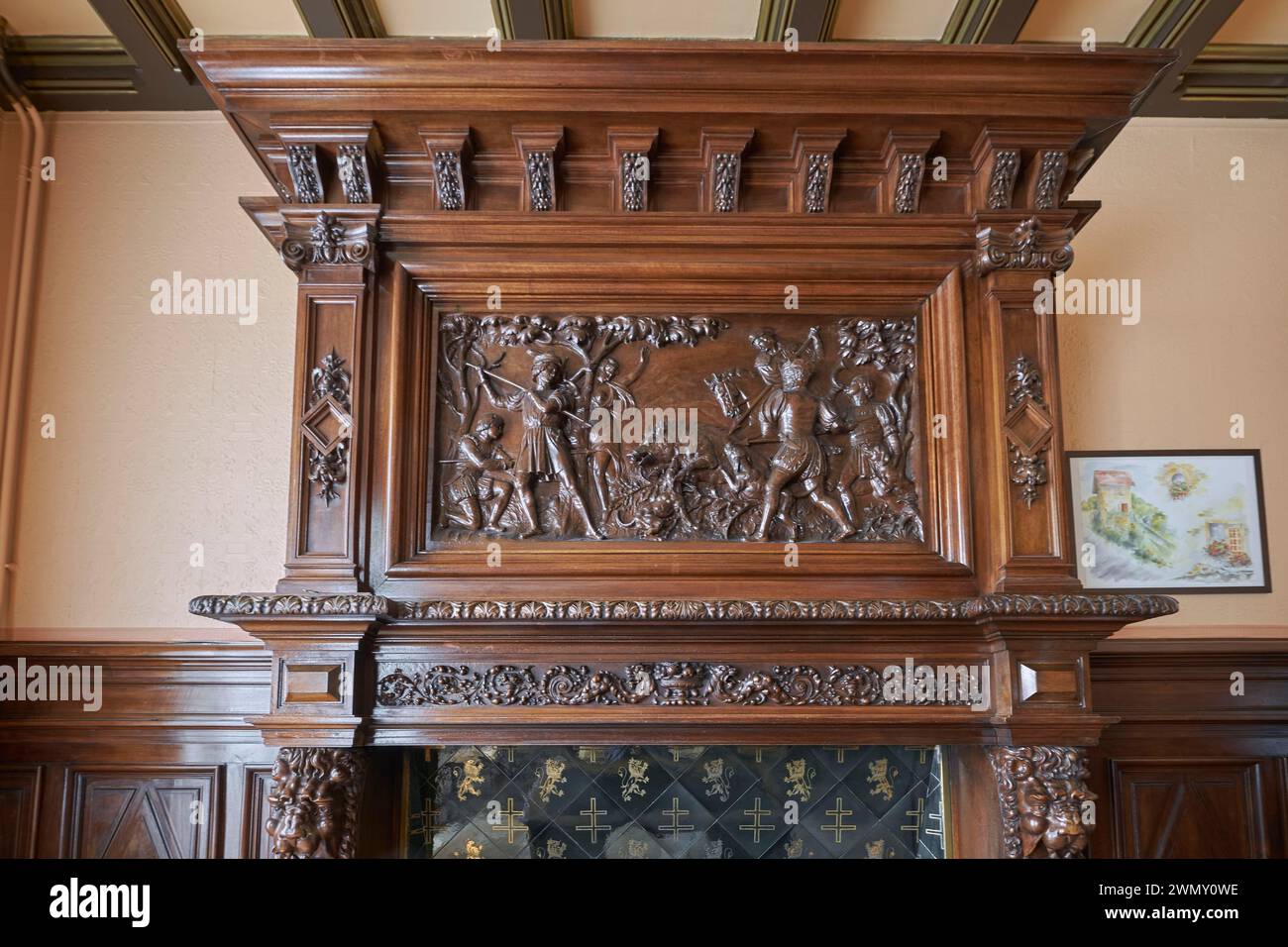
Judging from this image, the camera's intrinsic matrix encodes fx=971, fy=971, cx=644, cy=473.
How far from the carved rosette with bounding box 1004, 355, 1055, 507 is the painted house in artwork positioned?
0.94 metres

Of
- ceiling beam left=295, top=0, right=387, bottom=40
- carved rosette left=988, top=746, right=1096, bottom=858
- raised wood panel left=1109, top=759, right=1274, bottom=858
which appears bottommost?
raised wood panel left=1109, top=759, right=1274, bottom=858

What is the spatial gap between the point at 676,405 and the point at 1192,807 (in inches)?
87.2

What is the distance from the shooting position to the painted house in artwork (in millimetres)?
3439

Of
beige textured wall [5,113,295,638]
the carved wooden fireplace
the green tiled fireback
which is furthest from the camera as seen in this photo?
beige textured wall [5,113,295,638]

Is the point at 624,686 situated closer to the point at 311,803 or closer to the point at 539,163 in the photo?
the point at 311,803

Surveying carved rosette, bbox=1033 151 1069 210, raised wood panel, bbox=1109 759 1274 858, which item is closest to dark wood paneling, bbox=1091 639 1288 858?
raised wood panel, bbox=1109 759 1274 858

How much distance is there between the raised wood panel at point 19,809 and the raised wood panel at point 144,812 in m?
0.11

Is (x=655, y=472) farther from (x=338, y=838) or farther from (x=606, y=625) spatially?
(x=338, y=838)

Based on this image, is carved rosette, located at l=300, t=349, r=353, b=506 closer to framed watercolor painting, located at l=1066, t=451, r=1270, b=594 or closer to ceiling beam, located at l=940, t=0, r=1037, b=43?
ceiling beam, located at l=940, t=0, r=1037, b=43

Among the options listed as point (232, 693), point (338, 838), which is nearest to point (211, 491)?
point (232, 693)

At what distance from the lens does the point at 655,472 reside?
277 cm

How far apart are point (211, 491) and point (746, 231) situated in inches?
81.9

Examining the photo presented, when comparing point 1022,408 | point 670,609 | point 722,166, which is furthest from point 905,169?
point 670,609

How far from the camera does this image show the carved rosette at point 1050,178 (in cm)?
274
